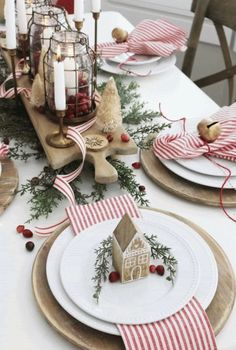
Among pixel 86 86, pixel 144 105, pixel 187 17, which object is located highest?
pixel 86 86

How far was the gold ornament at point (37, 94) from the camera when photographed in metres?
1.20

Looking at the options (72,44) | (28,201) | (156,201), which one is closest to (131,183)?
(156,201)

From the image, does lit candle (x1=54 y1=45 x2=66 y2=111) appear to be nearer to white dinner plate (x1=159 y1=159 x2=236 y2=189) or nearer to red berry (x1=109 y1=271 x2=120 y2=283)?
white dinner plate (x1=159 y1=159 x2=236 y2=189)

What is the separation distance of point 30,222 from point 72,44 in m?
0.41

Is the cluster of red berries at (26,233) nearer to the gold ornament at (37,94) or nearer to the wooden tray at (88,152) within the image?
the wooden tray at (88,152)

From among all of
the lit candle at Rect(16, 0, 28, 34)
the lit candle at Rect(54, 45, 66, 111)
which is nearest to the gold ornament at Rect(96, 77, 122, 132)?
the lit candle at Rect(54, 45, 66, 111)

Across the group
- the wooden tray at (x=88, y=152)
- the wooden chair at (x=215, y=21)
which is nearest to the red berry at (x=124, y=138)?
the wooden tray at (x=88, y=152)

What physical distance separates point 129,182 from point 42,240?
23cm

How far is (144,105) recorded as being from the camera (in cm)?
142

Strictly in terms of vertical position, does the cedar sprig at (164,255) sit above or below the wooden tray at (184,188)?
above

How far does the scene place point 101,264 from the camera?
832 millimetres

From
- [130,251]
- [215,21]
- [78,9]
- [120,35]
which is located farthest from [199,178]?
[215,21]

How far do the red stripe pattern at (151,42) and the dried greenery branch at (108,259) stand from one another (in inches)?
33.3

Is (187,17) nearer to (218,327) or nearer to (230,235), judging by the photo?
(230,235)
